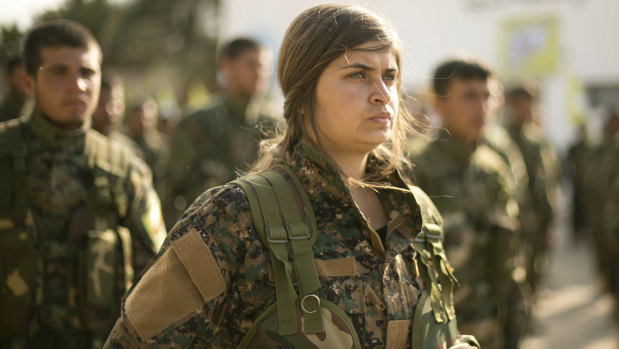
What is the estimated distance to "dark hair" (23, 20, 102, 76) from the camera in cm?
316

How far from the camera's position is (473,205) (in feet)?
12.9

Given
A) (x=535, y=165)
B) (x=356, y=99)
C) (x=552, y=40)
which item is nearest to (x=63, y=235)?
(x=356, y=99)

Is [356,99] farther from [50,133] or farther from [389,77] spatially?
[50,133]

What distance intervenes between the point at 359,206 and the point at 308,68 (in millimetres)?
466

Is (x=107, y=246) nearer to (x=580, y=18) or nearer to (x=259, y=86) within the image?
(x=259, y=86)

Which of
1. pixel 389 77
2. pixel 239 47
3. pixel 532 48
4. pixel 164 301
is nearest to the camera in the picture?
pixel 164 301

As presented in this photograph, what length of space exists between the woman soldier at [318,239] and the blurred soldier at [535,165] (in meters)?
5.61

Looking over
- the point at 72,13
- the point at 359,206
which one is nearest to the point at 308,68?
the point at 359,206

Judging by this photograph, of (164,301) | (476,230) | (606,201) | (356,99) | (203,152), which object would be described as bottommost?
(606,201)

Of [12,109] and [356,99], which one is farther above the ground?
[356,99]

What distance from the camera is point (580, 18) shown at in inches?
684

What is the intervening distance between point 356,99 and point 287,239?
47 cm

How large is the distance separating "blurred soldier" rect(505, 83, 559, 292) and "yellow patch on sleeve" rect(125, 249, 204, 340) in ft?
20.2

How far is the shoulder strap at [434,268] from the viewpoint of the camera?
2.10 meters
